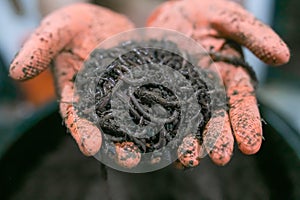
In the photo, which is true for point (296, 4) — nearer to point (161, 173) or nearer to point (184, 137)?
point (161, 173)

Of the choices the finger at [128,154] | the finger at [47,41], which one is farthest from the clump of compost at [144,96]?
the finger at [47,41]

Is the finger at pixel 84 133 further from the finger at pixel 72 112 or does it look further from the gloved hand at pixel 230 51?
the gloved hand at pixel 230 51

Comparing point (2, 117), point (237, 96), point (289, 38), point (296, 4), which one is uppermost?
point (237, 96)

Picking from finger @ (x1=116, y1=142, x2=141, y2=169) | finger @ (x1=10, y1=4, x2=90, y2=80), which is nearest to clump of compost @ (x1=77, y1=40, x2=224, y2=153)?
finger @ (x1=116, y1=142, x2=141, y2=169)

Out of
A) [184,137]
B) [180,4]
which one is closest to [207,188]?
[184,137]

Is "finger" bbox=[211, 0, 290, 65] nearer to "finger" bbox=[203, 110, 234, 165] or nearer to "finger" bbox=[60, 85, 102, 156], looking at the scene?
"finger" bbox=[203, 110, 234, 165]

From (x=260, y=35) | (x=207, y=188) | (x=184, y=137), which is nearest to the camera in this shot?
(x=184, y=137)

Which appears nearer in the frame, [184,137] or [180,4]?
[184,137]
